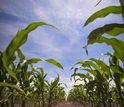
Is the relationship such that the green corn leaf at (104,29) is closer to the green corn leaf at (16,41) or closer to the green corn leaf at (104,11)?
the green corn leaf at (104,11)

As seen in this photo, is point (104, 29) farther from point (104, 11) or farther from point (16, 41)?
point (16, 41)

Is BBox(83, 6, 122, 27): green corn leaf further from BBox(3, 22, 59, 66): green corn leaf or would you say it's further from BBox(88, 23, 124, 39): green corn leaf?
BBox(3, 22, 59, 66): green corn leaf

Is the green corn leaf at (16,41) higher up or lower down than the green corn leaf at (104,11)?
lower down

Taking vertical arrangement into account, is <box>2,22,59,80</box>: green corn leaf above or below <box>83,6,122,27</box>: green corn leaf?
below

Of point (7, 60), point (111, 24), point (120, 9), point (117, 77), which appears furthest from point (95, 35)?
point (117, 77)

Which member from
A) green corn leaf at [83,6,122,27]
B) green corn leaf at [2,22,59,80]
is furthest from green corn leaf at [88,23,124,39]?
green corn leaf at [2,22,59,80]

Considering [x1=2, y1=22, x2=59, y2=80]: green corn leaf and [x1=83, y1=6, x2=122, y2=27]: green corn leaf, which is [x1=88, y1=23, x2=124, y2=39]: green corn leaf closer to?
[x1=83, y1=6, x2=122, y2=27]: green corn leaf

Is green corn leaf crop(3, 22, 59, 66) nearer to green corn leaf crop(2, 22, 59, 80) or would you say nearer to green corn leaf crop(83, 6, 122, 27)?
green corn leaf crop(2, 22, 59, 80)

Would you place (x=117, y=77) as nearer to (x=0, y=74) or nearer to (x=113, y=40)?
(x=113, y=40)

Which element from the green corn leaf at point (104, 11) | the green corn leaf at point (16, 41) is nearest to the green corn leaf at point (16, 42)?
the green corn leaf at point (16, 41)

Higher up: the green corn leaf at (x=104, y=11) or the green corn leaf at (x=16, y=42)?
the green corn leaf at (x=104, y=11)

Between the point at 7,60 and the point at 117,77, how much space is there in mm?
1277

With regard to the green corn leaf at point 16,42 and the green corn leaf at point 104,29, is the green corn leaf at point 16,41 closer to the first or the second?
the green corn leaf at point 16,42

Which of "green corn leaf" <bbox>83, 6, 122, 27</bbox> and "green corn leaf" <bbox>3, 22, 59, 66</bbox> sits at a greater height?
"green corn leaf" <bbox>83, 6, 122, 27</bbox>
